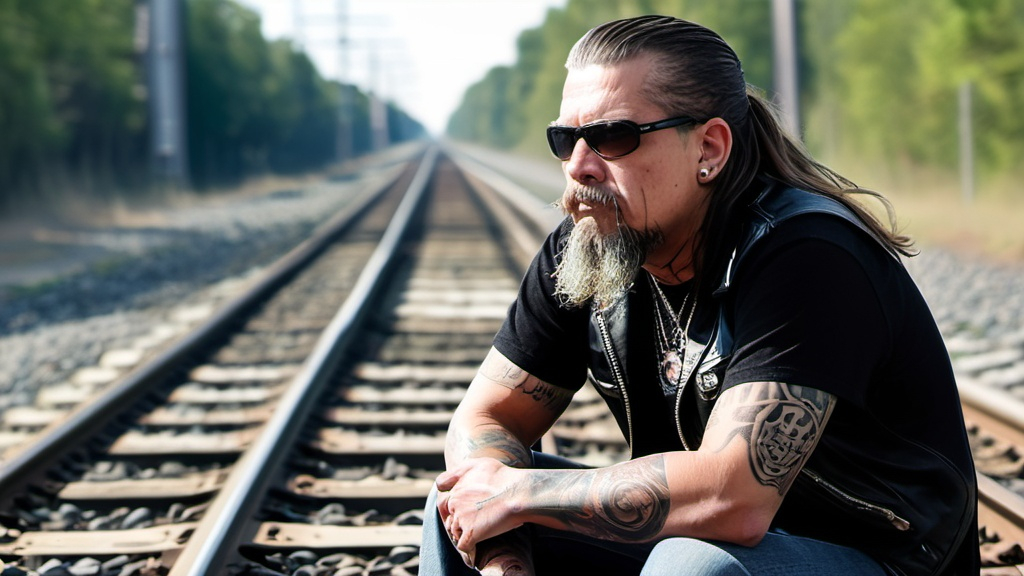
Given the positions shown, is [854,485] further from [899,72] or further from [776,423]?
[899,72]

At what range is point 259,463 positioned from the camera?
153 inches

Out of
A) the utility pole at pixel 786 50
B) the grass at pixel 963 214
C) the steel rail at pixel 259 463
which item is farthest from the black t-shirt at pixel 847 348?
the utility pole at pixel 786 50

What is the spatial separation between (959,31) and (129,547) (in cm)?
1406

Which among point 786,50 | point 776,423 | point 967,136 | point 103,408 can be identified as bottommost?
point 103,408

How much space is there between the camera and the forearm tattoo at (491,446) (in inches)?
93.4

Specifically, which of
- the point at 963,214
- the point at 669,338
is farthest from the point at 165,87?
the point at 669,338

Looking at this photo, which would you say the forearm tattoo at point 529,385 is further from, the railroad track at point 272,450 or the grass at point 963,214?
the grass at point 963,214

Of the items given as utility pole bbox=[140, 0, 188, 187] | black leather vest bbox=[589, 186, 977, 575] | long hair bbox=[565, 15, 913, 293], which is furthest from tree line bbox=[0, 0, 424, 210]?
black leather vest bbox=[589, 186, 977, 575]

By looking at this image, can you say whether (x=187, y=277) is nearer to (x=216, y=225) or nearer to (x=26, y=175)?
(x=216, y=225)

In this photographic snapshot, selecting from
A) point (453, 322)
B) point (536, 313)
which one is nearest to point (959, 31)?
point (453, 322)

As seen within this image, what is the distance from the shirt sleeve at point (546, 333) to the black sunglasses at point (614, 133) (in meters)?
0.32

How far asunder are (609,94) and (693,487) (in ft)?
2.54

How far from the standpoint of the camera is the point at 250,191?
32.3 meters

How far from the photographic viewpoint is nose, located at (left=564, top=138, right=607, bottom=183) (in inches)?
85.6
